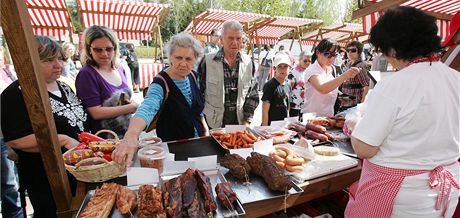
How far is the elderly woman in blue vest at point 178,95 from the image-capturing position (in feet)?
7.48

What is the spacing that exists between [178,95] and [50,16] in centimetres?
812

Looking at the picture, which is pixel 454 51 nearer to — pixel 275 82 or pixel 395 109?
pixel 395 109

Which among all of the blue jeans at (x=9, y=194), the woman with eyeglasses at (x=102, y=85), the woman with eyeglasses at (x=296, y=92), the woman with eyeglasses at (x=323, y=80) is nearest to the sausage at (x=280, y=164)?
the woman with eyeglasses at (x=102, y=85)

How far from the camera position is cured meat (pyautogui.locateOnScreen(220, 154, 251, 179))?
5.53 ft

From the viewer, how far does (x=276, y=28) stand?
1400 centimetres

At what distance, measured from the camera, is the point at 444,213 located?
4.98 feet

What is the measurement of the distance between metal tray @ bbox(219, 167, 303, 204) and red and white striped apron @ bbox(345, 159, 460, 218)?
0.41 meters

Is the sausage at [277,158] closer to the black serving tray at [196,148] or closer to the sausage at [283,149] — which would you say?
the sausage at [283,149]

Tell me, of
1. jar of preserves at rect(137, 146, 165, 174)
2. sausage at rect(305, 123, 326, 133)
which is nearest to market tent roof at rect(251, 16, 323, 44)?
sausage at rect(305, 123, 326, 133)

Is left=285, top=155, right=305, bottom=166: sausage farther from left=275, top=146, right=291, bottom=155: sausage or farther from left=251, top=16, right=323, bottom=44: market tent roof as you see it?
left=251, top=16, right=323, bottom=44: market tent roof

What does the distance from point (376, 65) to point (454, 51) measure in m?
6.60

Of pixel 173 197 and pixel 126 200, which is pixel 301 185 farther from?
pixel 126 200

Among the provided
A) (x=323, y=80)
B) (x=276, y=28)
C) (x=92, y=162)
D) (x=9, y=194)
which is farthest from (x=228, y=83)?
(x=276, y=28)

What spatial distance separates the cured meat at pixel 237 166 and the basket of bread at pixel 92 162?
71 cm
